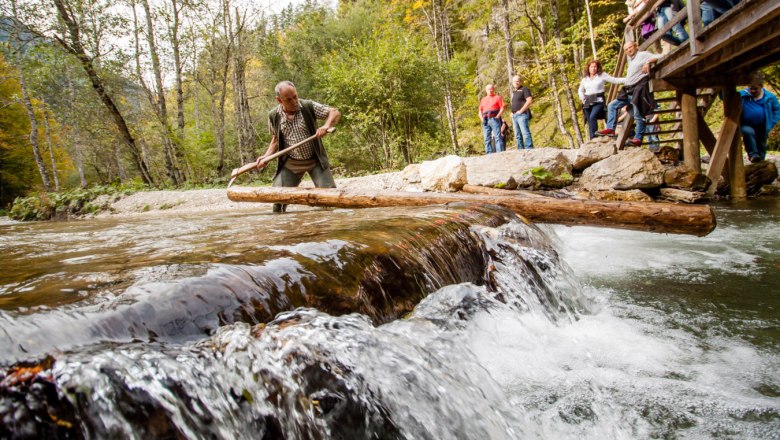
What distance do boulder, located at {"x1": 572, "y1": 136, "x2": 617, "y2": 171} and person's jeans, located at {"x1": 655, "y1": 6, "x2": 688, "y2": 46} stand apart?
7.23 feet

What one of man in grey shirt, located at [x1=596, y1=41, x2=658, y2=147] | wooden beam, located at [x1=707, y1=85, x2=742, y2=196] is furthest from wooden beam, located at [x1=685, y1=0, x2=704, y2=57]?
wooden beam, located at [x1=707, y1=85, x2=742, y2=196]

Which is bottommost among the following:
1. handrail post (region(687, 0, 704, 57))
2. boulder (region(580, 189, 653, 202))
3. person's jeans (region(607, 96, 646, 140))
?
boulder (region(580, 189, 653, 202))

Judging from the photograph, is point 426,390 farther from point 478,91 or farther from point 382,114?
point 478,91

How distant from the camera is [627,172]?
7223 mm

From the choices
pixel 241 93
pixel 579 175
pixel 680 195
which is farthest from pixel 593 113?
pixel 241 93

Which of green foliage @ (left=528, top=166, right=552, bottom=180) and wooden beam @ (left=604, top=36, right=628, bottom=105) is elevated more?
wooden beam @ (left=604, top=36, right=628, bottom=105)

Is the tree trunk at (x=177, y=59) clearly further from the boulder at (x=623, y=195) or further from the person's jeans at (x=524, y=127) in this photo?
the boulder at (x=623, y=195)

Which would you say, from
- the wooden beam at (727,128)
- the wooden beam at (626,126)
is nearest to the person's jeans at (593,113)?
the wooden beam at (626,126)

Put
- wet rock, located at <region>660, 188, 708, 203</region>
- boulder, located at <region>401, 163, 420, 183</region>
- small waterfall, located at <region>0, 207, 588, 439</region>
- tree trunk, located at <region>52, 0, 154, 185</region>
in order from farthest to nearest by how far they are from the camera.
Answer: tree trunk, located at <region>52, 0, 154, 185</region>, boulder, located at <region>401, 163, 420, 183</region>, wet rock, located at <region>660, 188, 708, 203</region>, small waterfall, located at <region>0, 207, 588, 439</region>

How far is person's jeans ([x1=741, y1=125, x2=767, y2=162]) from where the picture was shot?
805 centimetres

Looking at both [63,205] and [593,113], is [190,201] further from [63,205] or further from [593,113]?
[593,113]

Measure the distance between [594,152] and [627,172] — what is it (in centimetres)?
142

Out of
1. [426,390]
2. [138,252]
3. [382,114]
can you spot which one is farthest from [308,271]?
[382,114]

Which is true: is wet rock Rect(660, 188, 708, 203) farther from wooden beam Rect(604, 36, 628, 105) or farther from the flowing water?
the flowing water
